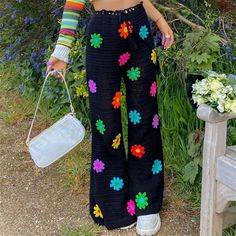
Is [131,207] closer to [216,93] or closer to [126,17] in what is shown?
[216,93]

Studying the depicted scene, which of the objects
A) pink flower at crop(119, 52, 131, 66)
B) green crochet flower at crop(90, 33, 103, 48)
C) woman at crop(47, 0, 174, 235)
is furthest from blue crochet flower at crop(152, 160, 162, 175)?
green crochet flower at crop(90, 33, 103, 48)

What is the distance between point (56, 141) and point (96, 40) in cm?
58

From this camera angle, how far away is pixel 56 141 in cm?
276

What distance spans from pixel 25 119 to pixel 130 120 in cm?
215

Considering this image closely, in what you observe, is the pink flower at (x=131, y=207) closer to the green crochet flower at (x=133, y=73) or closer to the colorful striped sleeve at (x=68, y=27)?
the green crochet flower at (x=133, y=73)

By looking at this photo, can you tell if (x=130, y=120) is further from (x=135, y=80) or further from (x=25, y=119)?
(x=25, y=119)

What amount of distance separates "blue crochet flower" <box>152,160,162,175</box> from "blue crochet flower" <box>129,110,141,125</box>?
Answer: 313mm

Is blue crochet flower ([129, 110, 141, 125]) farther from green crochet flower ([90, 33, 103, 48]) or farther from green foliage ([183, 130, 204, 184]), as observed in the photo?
green foliage ([183, 130, 204, 184])

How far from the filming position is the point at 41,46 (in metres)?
5.02

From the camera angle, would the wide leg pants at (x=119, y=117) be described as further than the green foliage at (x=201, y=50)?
No

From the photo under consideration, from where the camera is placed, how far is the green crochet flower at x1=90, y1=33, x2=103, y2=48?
2.61 meters

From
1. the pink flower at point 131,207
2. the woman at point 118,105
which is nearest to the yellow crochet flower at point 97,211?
the woman at point 118,105

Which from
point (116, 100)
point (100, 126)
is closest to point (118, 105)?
point (116, 100)

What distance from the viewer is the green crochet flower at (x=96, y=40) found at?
2.61 metres
